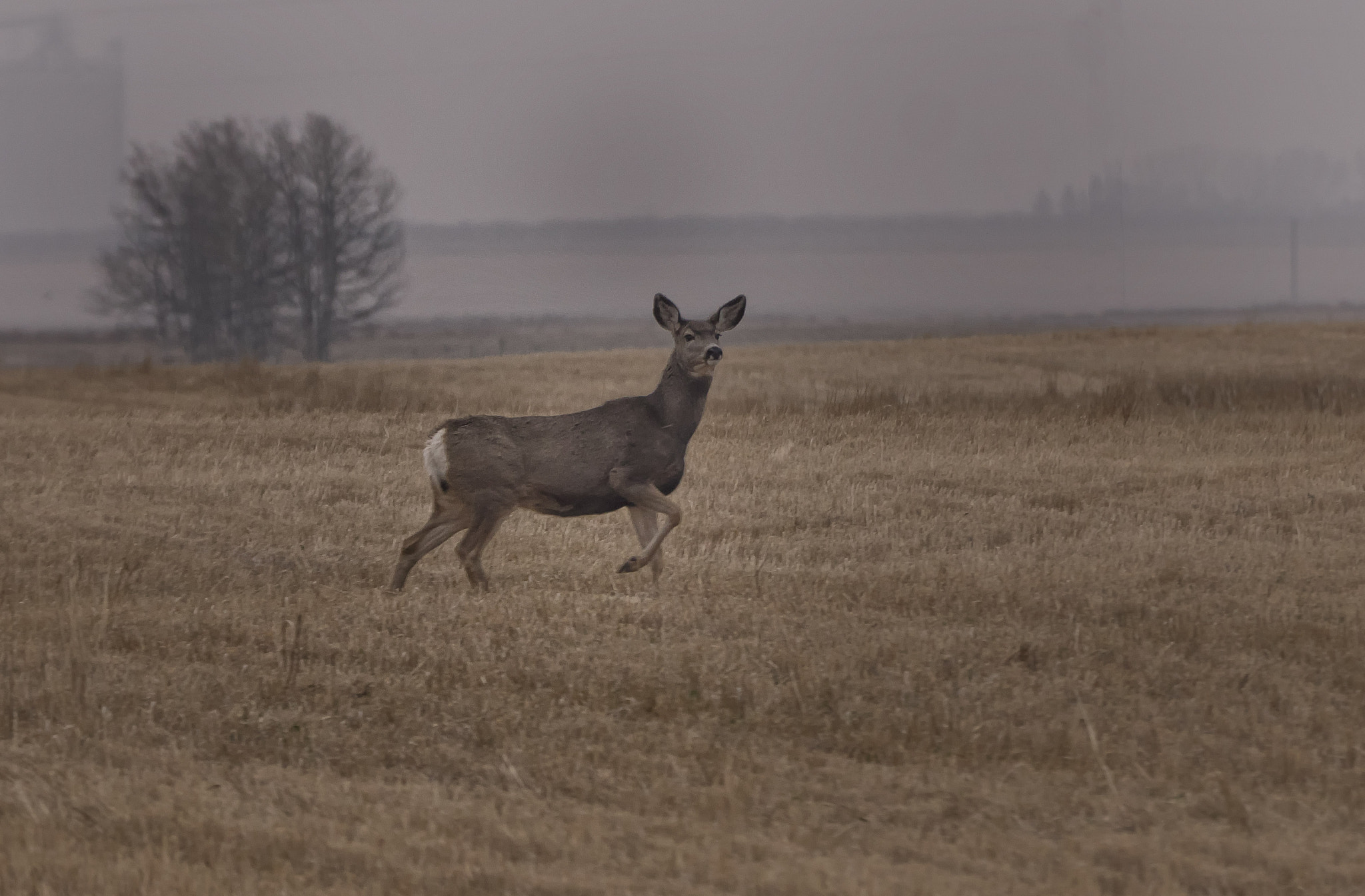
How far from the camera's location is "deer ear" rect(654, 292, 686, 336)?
11750 millimetres

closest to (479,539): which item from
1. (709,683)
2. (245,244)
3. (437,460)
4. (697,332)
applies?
(437,460)

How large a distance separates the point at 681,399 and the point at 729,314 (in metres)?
0.92

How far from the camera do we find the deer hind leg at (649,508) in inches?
427

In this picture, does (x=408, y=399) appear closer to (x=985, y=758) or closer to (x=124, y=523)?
(x=124, y=523)

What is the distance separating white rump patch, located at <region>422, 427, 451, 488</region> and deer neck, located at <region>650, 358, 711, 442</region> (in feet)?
5.05

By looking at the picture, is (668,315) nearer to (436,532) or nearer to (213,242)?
(436,532)

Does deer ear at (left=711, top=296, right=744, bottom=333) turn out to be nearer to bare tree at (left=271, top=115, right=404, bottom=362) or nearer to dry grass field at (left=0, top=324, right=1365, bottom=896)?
dry grass field at (left=0, top=324, right=1365, bottom=896)

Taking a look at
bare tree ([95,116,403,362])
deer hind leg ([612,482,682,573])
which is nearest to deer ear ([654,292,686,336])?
deer hind leg ([612,482,682,573])

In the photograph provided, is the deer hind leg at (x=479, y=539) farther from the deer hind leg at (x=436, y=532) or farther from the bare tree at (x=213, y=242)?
the bare tree at (x=213, y=242)

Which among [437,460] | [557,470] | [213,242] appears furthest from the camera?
[213,242]

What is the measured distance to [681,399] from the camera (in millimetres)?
11453

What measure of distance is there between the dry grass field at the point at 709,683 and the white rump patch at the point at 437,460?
0.82 metres

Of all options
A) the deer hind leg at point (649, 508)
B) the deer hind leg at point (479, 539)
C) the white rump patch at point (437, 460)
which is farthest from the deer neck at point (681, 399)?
the white rump patch at point (437, 460)

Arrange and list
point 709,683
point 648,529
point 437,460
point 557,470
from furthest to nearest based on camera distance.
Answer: point 648,529 → point 557,470 → point 437,460 → point 709,683
